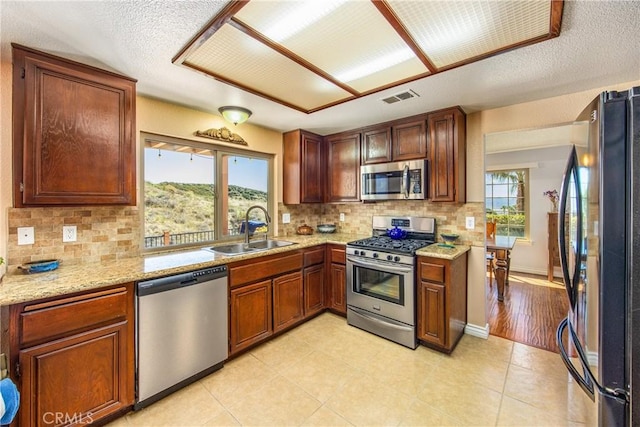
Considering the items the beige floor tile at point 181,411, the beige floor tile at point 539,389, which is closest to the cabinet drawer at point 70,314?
the beige floor tile at point 181,411

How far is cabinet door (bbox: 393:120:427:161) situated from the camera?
2883 millimetres

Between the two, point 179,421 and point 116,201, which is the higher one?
point 116,201

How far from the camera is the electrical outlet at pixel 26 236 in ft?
6.00

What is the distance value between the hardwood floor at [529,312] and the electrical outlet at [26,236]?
4.12 metres

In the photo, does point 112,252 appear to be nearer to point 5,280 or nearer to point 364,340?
point 5,280

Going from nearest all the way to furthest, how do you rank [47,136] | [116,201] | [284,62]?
[47,136] → [284,62] → [116,201]

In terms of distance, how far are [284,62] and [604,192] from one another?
1.81 metres

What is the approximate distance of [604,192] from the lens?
1033 millimetres

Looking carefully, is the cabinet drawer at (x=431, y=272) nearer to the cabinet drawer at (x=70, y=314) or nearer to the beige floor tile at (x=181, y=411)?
the beige floor tile at (x=181, y=411)

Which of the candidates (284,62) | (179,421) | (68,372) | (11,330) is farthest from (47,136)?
(179,421)

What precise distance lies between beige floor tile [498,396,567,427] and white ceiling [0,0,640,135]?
2.32 metres

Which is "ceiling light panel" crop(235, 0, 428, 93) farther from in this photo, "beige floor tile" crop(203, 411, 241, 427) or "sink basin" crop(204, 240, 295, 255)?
"beige floor tile" crop(203, 411, 241, 427)

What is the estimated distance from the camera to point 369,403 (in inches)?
73.3

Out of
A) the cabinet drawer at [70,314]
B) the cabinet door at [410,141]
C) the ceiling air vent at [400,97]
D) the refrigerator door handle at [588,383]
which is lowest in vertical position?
the refrigerator door handle at [588,383]
